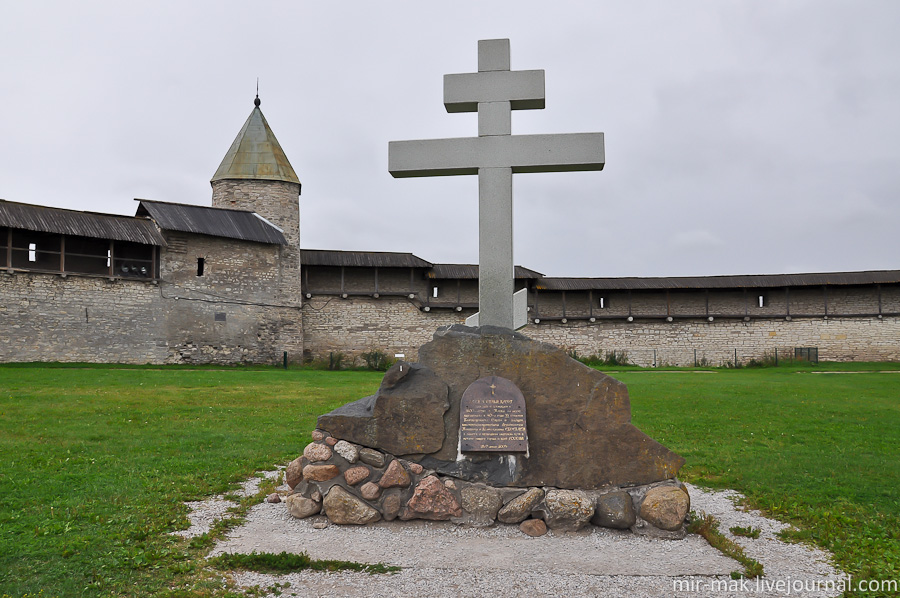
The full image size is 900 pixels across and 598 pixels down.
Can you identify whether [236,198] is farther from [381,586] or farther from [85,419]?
[381,586]

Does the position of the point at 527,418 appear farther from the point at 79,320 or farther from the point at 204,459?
the point at 79,320

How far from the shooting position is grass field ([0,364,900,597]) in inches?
143

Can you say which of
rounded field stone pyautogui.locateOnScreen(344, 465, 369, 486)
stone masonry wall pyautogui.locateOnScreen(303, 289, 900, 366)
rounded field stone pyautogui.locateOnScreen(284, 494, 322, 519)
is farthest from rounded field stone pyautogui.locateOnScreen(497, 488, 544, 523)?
stone masonry wall pyautogui.locateOnScreen(303, 289, 900, 366)

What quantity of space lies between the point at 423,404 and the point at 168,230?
20.4 metres

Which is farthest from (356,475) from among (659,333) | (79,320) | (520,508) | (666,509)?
(659,333)

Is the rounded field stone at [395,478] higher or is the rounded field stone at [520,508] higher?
the rounded field stone at [395,478]

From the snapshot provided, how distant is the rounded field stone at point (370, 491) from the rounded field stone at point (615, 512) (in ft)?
4.73

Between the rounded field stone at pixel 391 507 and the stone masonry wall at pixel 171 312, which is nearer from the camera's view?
the rounded field stone at pixel 391 507

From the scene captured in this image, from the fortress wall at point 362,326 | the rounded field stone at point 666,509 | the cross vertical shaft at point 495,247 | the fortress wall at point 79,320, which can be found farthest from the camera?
the fortress wall at point 362,326

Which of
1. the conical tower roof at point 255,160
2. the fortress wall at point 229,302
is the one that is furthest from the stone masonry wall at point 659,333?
the conical tower roof at point 255,160

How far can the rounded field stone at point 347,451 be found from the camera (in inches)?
178

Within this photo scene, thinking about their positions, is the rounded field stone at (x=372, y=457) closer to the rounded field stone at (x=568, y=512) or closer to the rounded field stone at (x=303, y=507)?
the rounded field stone at (x=303, y=507)

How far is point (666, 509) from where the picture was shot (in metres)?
4.25

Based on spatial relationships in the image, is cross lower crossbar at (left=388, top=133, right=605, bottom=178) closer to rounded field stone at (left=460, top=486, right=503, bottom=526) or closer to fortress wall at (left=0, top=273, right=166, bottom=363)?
rounded field stone at (left=460, top=486, right=503, bottom=526)
